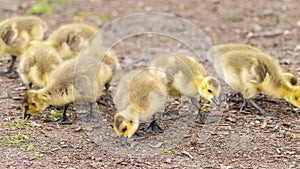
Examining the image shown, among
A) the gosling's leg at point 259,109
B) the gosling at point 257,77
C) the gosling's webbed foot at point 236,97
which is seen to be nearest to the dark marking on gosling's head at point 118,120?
the gosling at point 257,77

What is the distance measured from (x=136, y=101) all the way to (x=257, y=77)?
4.47 ft

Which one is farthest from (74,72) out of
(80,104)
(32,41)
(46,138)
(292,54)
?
(292,54)

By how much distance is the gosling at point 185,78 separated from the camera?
5.20 meters

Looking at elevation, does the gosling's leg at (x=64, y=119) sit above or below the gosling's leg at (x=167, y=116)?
above

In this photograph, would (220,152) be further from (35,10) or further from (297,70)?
(35,10)

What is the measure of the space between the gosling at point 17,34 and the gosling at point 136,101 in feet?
Answer: 6.12

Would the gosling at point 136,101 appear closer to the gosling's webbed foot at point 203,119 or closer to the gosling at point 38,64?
the gosling's webbed foot at point 203,119

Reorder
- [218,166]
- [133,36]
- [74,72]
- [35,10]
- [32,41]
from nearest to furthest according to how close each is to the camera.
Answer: [218,166]
[74,72]
[32,41]
[133,36]
[35,10]

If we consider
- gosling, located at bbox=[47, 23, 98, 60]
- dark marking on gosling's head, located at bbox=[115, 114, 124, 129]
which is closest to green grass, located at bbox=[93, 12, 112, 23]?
gosling, located at bbox=[47, 23, 98, 60]

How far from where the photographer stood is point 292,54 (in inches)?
297

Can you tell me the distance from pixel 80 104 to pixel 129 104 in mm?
792

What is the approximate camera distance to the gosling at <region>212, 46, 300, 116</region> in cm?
547

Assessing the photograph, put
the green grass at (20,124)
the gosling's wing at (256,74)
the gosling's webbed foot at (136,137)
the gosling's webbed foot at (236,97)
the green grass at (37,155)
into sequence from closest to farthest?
the green grass at (37,155), the gosling's webbed foot at (136,137), the green grass at (20,124), the gosling's wing at (256,74), the gosling's webbed foot at (236,97)

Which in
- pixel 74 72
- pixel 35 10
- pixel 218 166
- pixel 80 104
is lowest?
pixel 218 166
